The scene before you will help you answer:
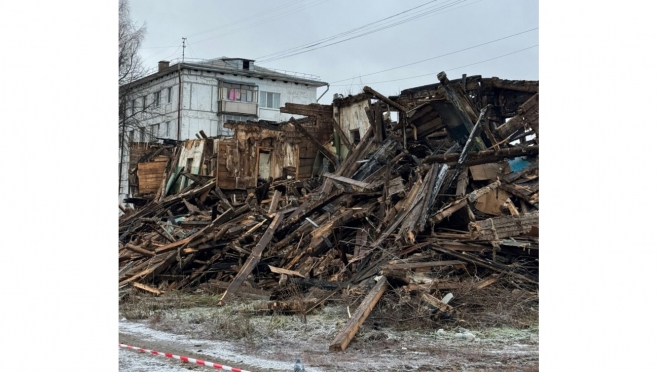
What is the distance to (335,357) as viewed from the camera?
24.2ft

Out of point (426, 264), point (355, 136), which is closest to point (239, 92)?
point (355, 136)

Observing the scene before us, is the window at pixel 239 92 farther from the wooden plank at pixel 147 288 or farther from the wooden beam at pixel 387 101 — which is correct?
the wooden plank at pixel 147 288

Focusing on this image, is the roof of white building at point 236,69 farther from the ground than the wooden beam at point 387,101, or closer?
farther from the ground

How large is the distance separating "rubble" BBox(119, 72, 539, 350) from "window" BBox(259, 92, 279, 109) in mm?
27065

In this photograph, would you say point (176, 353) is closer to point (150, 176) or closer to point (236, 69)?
point (150, 176)

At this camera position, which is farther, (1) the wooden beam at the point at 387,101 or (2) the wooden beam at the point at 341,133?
(2) the wooden beam at the point at 341,133

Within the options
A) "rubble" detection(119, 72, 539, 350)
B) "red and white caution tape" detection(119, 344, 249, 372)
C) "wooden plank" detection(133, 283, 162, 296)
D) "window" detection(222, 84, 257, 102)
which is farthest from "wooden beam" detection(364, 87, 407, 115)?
"window" detection(222, 84, 257, 102)

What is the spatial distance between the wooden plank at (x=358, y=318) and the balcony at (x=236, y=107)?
34.9 m

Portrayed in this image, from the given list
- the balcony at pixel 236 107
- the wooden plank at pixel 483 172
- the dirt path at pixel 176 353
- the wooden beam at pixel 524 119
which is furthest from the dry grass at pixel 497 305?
the balcony at pixel 236 107

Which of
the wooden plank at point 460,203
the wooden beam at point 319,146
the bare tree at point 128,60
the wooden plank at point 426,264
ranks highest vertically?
the bare tree at point 128,60

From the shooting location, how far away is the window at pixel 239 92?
4353 centimetres
